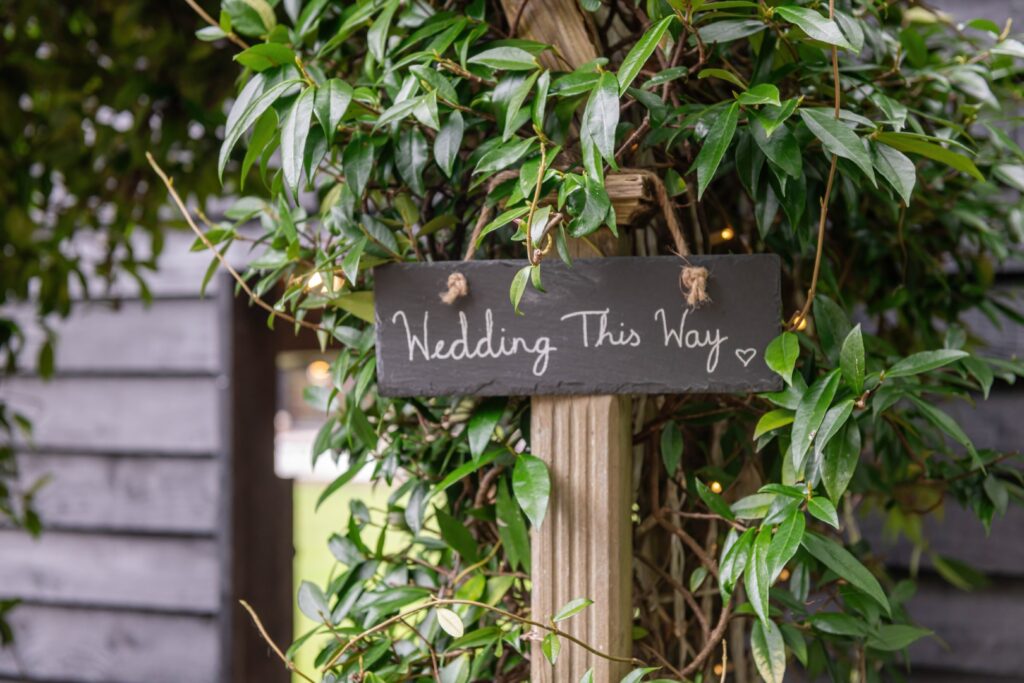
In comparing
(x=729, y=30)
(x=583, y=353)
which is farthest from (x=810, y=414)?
(x=729, y=30)

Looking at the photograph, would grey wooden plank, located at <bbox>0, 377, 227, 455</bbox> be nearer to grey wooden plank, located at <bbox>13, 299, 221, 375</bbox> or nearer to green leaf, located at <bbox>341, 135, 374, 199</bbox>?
grey wooden plank, located at <bbox>13, 299, 221, 375</bbox>

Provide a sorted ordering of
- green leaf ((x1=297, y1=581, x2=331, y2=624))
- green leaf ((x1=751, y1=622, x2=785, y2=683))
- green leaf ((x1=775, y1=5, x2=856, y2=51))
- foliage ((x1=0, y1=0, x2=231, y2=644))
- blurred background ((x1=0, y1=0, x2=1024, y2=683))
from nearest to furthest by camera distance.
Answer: green leaf ((x1=775, y1=5, x2=856, y2=51)) < green leaf ((x1=751, y1=622, x2=785, y2=683)) < green leaf ((x1=297, y1=581, x2=331, y2=624)) < foliage ((x1=0, y1=0, x2=231, y2=644)) < blurred background ((x1=0, y1=0, x2=1024, y2=683))

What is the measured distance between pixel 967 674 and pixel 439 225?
3.31 ft

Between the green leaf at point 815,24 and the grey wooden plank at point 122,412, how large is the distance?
54.9 inches

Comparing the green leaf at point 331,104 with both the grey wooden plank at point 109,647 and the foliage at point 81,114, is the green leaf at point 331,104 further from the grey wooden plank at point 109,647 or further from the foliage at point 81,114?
the grey wooden plank at point 109,647

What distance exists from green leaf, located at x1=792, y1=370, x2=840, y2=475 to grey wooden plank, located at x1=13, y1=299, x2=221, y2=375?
1.36 m

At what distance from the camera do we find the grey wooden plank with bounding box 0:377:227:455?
179 cm

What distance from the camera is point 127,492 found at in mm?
1856

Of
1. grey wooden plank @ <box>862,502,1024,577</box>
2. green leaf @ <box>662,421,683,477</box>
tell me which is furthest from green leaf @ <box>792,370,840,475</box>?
grey wooden plank @ <box>862,502,1024,577</box>

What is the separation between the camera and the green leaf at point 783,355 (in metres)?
0.62

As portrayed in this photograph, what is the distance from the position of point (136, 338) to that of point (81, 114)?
0.70 metres

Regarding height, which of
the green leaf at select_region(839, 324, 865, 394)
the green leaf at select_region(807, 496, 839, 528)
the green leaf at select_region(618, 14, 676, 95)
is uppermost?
the green leaf at select_region(618, 14, 676, 95)

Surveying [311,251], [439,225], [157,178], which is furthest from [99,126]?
[439,225]

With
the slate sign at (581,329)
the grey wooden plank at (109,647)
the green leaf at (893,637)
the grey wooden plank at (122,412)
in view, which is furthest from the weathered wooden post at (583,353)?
the grey wooden plank at (109,647)
